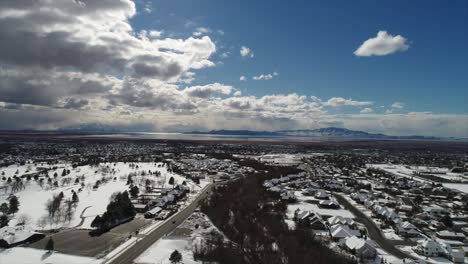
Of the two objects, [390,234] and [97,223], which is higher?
[97,223]

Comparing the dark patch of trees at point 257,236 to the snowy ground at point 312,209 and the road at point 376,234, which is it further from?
the road at point 376,234

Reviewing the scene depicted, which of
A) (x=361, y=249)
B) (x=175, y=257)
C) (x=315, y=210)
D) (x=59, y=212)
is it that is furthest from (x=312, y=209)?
(x=59, y=212)

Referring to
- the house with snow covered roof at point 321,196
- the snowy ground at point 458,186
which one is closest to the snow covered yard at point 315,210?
the house with snow covered roof at point 321,196

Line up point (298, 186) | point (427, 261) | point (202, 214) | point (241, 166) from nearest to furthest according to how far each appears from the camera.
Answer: point (427, 261) → point (202, 214) → point (298, 186) → point (241, 166)

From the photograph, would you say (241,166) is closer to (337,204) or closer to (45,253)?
(337,204)

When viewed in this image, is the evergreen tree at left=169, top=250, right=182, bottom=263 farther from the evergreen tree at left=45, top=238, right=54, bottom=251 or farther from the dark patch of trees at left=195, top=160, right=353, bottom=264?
the evergreen tree at left=45, top=238, right=54, bottom=251

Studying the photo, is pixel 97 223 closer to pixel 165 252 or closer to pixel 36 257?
pixel 36 257

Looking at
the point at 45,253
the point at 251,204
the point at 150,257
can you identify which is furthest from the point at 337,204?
the point at 45,253
